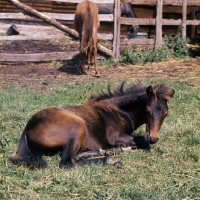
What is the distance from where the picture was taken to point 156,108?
617cm

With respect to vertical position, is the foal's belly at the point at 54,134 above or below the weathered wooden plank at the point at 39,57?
above

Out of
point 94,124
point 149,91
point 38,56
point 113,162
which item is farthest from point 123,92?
point 38,56

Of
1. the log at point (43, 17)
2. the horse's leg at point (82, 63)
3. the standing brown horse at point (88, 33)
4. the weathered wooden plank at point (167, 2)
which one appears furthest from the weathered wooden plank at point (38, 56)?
the weathered wooden plank at point (167, 2)

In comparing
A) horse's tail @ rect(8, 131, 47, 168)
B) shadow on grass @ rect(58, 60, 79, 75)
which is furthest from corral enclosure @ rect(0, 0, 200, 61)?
horse's tail @ rect(8, 131, 47, 168)

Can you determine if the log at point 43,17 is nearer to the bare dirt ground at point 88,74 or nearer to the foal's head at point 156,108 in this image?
the bare dirt ground at point 88,74

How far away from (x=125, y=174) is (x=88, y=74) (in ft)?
25.2

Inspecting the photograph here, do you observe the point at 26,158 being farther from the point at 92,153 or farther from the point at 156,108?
the point at 156,108

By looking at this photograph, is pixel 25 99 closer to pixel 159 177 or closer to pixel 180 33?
pixel 159 177

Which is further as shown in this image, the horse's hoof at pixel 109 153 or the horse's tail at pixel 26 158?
the horse's hoof at pixel 109 153

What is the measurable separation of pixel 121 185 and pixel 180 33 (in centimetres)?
1091

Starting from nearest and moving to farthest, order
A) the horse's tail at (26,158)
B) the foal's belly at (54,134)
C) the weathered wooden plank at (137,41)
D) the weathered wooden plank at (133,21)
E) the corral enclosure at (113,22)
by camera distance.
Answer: the horse's tail at (26,158), the foal's belly at (54,134), the corral enclosure at (113,22), the weathered wooden plank at (133,21), the weathered wooden plank at (137,41)

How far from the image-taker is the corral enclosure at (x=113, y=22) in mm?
14289

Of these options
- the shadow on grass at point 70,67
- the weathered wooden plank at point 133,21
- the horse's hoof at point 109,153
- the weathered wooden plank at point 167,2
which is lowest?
the shadow on grass at point 70,67

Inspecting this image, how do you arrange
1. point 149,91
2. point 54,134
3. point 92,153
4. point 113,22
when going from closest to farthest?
1. point 54,134
2. point 92,153
3. point 149,91
4. point 113,22
